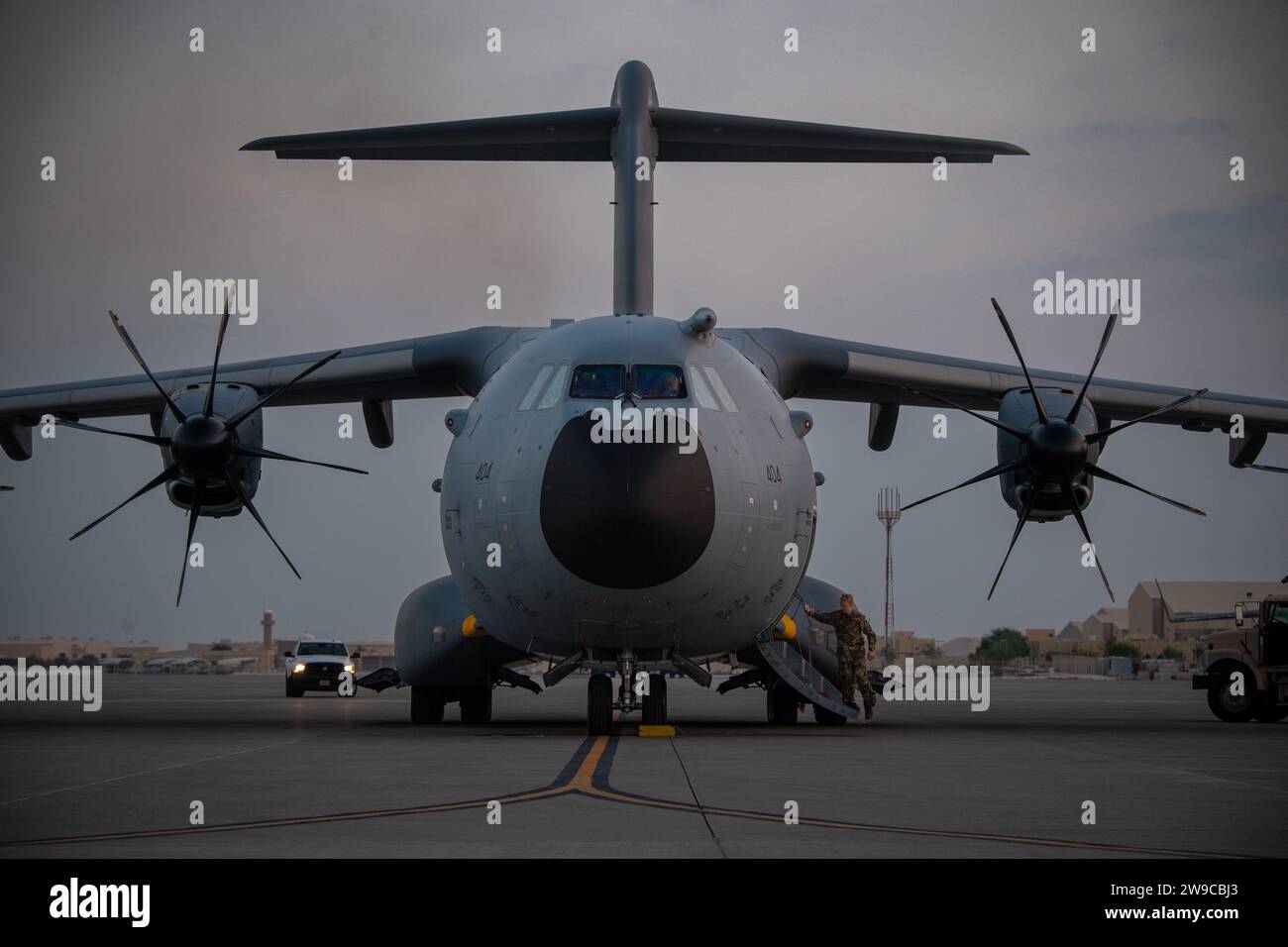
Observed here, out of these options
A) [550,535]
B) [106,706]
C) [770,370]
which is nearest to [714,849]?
[550,535]

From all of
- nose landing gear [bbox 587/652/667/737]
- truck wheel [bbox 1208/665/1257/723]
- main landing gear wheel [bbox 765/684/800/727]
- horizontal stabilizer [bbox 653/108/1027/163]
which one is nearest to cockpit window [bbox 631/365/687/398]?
nose landing gear [bbox 587/652/667/737]

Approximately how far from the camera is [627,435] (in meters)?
14.3

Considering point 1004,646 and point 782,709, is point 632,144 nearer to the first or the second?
point 782,709

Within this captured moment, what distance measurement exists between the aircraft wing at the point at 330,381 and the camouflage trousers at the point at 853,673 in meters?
5.94

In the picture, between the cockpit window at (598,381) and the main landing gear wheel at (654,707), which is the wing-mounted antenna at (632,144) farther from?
the main landing gear wheel at (654,707)

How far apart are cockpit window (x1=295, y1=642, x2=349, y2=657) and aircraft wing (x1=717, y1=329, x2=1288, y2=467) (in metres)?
25.7

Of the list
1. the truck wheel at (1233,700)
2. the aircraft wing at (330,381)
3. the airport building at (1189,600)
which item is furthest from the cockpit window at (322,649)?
the airport building at (1189,600)

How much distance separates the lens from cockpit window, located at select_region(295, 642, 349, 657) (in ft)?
145

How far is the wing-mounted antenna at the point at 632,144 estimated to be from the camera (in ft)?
64.5

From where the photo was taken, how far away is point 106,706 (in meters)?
28.7

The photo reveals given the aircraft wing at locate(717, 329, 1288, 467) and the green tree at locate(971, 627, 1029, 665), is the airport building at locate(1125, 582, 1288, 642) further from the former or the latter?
the aircraft wing at locate(717, 329, 1288, 467)

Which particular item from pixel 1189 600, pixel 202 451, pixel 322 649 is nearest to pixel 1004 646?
pixel 1189 600
